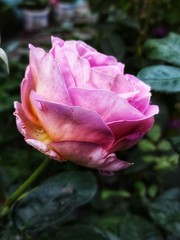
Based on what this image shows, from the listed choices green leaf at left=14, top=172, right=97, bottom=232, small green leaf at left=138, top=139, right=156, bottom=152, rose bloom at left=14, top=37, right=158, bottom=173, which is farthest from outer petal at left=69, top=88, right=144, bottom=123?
small green leaf at left=138, top=139, right=156, bottom=152

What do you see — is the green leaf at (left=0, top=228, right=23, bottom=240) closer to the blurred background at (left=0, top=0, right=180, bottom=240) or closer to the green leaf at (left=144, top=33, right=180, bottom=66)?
the blurred background at (left=0, top=0, right=180, bottom=240)

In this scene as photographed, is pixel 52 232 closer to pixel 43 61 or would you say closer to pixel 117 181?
pixel 43 61

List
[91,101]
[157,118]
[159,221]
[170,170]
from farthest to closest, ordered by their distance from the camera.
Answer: [157,118] < [170,170] < [159,221] < [91,101]

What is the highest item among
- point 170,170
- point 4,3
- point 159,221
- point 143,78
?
point 143,78

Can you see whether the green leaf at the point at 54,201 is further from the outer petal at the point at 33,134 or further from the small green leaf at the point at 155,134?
the small green leaf at the point at 155,134

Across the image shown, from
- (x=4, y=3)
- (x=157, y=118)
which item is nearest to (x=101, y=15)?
(x=157, y=118)

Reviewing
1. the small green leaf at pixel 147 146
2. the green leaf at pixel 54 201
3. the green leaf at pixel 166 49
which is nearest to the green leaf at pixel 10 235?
the green leaf at pixel 54 201
